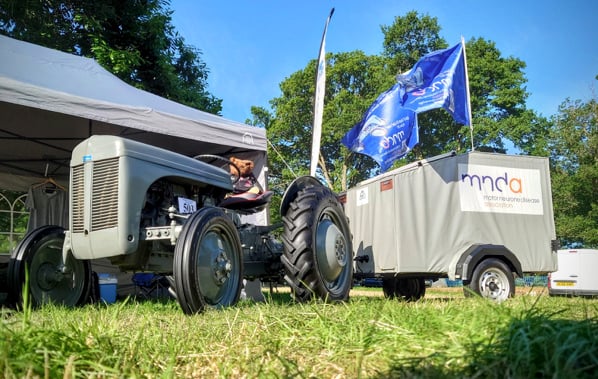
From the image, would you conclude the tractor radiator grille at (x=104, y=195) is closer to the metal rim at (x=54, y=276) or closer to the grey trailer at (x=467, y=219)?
the metal rim at (x=54, y=276)

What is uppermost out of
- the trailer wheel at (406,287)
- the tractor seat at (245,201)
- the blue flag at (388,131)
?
the blue flag at (388,131)

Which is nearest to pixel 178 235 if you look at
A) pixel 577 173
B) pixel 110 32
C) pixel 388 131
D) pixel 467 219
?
Result: pixel 467 219

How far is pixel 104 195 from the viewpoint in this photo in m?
3.66

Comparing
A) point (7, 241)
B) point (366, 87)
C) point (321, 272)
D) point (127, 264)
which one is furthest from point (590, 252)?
point (366, 87)

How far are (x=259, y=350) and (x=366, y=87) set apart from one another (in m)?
30.5

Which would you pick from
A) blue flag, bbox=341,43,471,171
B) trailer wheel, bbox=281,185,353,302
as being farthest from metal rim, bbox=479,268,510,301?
blue flag, bbox=341,43,471,171

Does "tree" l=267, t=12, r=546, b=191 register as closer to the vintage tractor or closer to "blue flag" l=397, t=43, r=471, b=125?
"blue flag" l=397, t=43, r=471, b=125

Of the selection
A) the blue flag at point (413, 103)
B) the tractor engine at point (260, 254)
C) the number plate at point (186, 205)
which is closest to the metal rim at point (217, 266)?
the number plate at point (186, 205)

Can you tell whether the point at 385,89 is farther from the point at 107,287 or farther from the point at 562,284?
the point at 107,287

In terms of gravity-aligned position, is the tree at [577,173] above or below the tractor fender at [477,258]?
above

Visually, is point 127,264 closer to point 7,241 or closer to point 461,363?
point 461,363

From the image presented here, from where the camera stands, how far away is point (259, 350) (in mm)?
1781

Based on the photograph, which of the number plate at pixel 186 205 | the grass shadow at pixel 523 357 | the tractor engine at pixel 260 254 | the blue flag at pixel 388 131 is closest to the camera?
the grass shadow at pixel 523 357

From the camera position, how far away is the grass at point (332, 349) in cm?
137
